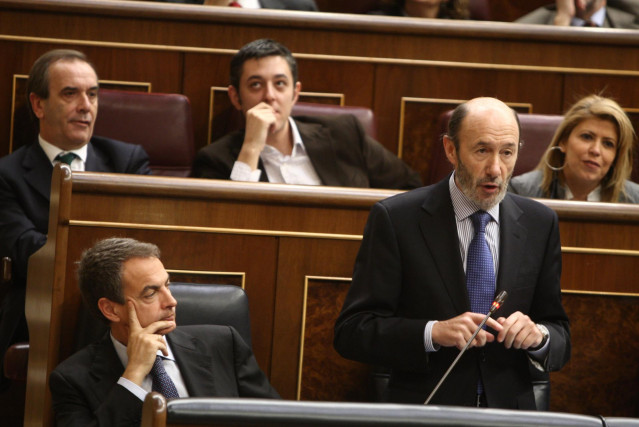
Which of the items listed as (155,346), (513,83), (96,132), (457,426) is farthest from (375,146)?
(457,426)

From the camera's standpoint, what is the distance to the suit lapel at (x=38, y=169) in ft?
4.60

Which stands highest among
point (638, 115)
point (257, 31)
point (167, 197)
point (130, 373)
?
point (257, 31)

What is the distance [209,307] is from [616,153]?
28.5 inches

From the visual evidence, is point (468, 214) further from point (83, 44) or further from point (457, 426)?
point (83, 44)

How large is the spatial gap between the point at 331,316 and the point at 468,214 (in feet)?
0.82

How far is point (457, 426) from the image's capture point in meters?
0.66

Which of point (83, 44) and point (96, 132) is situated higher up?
point (83, 44)

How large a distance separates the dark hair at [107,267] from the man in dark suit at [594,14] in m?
1.21

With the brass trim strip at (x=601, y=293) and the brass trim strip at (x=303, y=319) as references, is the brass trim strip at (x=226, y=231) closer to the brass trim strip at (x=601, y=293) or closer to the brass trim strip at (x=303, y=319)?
the brass trim strip at (x=303, y=319)

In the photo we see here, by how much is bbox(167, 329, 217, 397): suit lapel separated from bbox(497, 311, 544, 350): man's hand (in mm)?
316

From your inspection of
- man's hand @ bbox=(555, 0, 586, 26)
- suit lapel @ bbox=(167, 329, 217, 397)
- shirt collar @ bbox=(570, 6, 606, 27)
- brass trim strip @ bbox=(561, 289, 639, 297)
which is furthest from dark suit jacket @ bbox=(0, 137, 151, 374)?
shirt collar @ bbox=(570, 6, 606, 27)

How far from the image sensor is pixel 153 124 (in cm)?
164

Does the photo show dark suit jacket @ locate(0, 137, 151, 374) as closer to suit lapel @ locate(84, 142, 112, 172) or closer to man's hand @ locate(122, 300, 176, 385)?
suit lapel @ locate(84, 142, 112, 172)

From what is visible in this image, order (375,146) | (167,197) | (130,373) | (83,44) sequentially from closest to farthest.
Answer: (130,373) → (167,197) → (375,146) → (83,44)
